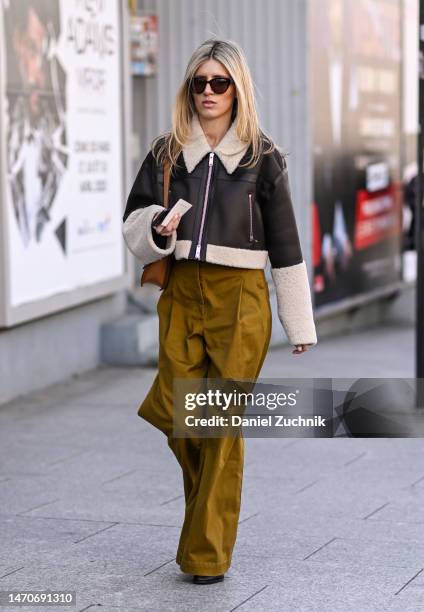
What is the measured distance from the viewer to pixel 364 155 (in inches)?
534

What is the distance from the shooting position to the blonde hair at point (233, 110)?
483 cm

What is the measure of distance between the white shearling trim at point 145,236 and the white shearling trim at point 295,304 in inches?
17.2

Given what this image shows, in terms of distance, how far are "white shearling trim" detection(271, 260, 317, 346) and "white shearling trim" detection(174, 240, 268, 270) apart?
0.45 feet

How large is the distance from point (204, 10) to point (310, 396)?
19.4 feet

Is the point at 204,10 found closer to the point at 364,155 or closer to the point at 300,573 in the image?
the point at 364,155

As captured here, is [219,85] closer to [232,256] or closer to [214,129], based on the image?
[214,129]

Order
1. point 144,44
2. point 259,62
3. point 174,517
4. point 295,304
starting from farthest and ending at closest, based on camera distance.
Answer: point 259,62, point 144,44, point 174,517, point 295,304

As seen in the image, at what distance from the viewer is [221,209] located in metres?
4.87

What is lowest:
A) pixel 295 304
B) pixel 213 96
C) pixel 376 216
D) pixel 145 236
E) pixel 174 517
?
pixel 174 517

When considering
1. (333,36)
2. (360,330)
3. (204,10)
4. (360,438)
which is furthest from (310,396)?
(360,330)

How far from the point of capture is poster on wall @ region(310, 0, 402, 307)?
40.5 feet

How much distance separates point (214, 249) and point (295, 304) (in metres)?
0.39

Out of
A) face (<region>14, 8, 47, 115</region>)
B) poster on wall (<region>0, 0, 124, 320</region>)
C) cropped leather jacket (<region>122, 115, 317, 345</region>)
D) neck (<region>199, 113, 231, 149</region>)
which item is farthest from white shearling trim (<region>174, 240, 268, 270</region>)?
face (<region>14, 8, 47, 115</region>)

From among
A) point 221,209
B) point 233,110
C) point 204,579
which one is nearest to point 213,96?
point 233,110
